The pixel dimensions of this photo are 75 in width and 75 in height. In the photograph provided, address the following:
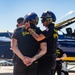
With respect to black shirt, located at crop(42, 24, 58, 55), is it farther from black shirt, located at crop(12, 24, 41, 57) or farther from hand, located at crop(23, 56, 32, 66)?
hand, located at crop(23, 56, 32, 66)

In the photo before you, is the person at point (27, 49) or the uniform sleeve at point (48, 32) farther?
the uniform sleeve at point (48, 32)

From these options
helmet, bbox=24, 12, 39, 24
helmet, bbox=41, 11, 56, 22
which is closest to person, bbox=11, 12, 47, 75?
helmet, bbox=24, 12, 39, 24

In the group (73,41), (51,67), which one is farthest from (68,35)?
(51,67)

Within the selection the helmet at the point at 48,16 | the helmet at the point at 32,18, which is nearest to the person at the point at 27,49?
the helmet at the point at 32,18

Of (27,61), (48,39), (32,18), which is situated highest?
(32,18)

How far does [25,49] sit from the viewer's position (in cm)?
389

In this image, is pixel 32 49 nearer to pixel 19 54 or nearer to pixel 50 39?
pixel 19 54

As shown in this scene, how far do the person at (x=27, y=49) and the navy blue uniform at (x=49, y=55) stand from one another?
0.08 meters

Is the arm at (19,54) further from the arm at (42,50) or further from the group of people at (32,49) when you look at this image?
the arm at (42,50)

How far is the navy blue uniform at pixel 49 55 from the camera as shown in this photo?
396 cm

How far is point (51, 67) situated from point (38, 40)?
403mm

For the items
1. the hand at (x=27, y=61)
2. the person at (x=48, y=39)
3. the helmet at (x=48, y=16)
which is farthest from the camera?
the helmet at (x=48, y=16)

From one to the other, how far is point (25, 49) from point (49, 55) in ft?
1.12

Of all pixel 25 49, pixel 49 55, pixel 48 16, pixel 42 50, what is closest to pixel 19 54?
pixel 25 49
